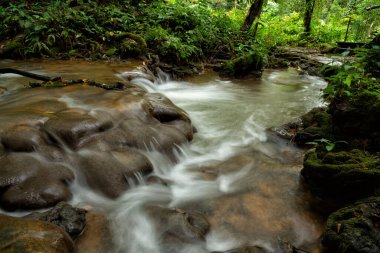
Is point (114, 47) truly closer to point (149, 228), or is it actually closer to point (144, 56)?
point (144, 56)

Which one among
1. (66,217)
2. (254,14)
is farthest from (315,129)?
(254,14)

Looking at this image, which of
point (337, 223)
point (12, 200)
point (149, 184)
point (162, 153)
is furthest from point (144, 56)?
point (337, 223)

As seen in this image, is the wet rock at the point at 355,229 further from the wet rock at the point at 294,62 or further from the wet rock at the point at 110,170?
the wet rock at the point at 294,62

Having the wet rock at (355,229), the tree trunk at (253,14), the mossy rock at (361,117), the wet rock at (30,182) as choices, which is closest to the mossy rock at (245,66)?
the tree trunk at (253,14)

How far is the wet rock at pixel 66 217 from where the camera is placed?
111 inches

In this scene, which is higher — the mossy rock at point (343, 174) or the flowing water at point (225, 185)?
the mossy rock at point (343, 174)

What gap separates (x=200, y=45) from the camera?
11.9m

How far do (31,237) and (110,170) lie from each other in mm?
1464

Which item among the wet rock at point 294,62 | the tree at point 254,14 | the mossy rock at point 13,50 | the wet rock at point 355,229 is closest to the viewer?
the wet rock at point 355,229

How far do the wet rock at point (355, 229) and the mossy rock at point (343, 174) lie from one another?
279 millimetres

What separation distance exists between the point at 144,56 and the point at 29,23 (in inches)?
142

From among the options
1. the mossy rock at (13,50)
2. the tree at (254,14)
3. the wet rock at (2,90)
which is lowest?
the wet rock at (2,90)

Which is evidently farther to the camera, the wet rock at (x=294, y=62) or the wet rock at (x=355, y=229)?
the wet rock at (x=294, y=62)

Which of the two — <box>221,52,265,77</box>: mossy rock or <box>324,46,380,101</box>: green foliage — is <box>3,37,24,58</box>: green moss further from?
<box>324,46,380,101</box>: green foliage
